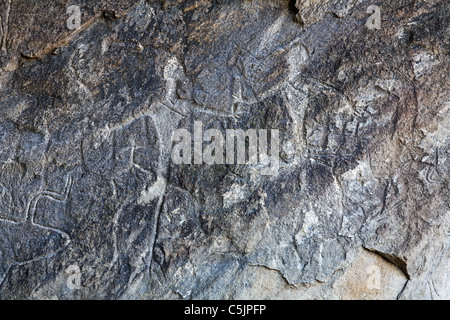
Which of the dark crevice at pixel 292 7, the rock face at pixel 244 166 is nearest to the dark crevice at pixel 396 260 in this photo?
the rock face at pixel 244 166

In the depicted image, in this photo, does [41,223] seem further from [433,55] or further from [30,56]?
[433,55]

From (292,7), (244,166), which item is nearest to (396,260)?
(244,166)

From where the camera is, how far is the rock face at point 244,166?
114 inches

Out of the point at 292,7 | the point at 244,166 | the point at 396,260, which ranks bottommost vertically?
the point at 396,260

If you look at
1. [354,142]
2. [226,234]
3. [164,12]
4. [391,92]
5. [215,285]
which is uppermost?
[164,12]

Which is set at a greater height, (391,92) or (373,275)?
(391,92)

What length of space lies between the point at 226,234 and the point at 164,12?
127cm

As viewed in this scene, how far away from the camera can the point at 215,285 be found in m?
2.90

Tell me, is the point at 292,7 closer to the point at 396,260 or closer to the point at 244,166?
the point at 244,166

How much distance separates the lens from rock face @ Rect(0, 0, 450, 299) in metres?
2.88

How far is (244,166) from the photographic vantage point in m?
2.90

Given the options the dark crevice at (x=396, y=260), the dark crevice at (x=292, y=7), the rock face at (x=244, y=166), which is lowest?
the dark crevice at (x=396, y=260)

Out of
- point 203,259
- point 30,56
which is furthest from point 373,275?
point 30,56

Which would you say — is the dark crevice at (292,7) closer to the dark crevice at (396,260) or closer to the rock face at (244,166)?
the rock face at (244,166)
